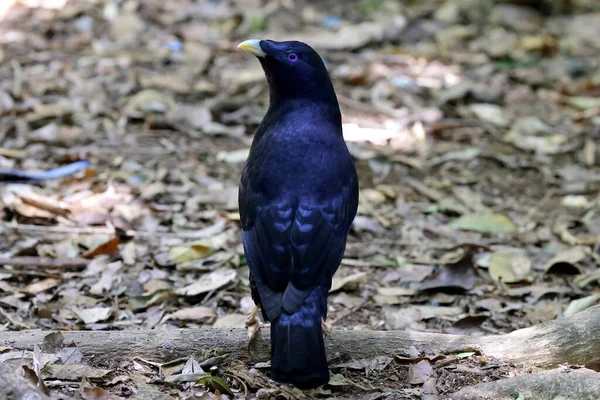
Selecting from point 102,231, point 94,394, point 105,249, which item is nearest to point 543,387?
point 94,394

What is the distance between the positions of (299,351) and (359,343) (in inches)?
18.4

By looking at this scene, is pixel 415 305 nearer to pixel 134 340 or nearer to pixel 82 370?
pixel 134 340

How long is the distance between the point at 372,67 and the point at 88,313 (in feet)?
15.1

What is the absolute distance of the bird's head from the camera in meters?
4.04

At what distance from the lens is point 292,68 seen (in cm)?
406

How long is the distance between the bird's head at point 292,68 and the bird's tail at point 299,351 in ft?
3.95

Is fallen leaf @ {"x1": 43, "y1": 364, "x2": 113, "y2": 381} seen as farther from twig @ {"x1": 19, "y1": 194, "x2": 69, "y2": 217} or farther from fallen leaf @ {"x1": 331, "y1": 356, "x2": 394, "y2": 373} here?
twig @ {"x1": 19, "y1": 194, "x2": 69, "y2": 217}

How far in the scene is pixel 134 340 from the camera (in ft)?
11.6

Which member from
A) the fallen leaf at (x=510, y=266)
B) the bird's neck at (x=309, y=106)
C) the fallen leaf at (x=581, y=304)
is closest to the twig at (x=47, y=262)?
the bird's neck at (x=309, y=106)

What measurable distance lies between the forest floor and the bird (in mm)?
243

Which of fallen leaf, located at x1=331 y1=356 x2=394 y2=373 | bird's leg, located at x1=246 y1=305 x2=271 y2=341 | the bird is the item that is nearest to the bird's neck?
the bird

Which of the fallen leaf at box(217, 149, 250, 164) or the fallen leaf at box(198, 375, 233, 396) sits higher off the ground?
the fallen leaf at box(217, 149, 250, 164)

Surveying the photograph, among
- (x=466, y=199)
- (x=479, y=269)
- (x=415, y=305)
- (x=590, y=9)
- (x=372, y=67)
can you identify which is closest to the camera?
(x=415, y=305)

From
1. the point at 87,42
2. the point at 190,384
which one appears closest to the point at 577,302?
the point at 190,384
